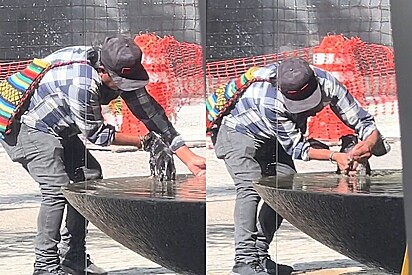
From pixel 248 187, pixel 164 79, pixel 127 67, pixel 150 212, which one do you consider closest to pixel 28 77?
pixel 127 67

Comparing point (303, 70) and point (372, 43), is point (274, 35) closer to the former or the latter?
point (303, 70)

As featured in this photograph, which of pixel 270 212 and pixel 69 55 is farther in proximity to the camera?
pixel 270 212

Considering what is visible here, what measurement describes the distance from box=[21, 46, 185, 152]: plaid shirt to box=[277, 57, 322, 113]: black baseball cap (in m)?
0.63

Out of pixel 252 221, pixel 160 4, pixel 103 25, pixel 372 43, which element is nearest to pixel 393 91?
pixel 372 43

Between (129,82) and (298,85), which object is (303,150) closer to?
(298,85)

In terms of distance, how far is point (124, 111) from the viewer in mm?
2982

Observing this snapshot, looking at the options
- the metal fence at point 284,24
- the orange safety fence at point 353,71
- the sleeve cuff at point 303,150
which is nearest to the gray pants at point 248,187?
the sleeve cuff at point 303,150

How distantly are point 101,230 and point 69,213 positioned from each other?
0.47 ft

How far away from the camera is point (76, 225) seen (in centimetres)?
299

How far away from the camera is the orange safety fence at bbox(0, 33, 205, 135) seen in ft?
9.78

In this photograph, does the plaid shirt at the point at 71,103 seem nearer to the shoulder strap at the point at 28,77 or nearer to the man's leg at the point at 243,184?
the shoulder strap at the point at 28,77

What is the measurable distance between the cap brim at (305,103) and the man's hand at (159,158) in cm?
52

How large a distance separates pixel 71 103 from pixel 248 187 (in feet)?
2.59

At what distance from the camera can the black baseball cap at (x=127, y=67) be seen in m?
2.98
